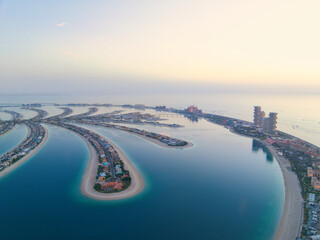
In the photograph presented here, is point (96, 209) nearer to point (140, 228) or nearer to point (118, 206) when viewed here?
point (118, 206)

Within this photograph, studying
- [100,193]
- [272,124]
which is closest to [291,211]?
[100,193]

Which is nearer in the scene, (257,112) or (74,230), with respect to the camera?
(74,230)

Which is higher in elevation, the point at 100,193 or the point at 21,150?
the point at 21,150

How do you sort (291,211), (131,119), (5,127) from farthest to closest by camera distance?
1. (131,119)
2. (5,127)
3. (291,211)

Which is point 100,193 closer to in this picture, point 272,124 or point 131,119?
point 272,124

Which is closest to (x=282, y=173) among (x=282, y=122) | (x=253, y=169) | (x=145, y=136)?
(x=253, y=169)

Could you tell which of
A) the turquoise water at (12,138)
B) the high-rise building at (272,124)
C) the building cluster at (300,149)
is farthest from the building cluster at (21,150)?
the high-rise building at (272,124)

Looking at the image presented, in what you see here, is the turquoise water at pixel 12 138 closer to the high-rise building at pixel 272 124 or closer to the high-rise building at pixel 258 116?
the high-rise building at pixel 272 124
